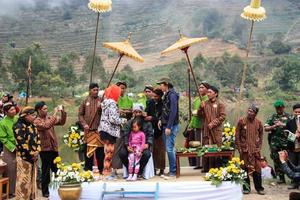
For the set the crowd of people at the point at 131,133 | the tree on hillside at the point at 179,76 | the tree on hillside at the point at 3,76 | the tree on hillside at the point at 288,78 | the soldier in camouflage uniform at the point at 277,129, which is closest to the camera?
the crowd of people at the point at 131,133

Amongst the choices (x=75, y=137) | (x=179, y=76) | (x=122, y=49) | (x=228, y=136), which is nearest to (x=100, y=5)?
(x=122, y=49)

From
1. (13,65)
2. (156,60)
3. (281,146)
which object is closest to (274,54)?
(156,60)

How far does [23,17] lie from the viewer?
8781 cm

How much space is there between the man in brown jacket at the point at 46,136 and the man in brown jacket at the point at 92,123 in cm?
41

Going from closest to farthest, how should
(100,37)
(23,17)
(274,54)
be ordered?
(274,54), (100,37), (23,17)

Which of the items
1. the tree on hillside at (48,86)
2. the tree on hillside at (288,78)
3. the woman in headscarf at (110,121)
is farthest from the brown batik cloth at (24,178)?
the tree on hillside at (288,78)

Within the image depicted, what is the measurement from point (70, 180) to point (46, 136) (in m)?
0.95

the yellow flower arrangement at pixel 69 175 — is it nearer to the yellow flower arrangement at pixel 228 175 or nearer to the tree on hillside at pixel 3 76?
the yellow flower arrangement at pixel 228 175

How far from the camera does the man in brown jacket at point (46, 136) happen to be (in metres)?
6.99

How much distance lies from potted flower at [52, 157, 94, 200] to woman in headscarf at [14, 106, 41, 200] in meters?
0.33

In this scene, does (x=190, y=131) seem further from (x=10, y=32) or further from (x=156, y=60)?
(x=10, y=32)

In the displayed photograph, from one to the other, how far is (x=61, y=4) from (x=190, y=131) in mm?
88044

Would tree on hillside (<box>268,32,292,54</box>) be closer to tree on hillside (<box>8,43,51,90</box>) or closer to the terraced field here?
the terraced field

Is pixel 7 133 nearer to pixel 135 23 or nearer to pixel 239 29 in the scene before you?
pixel 239 29
